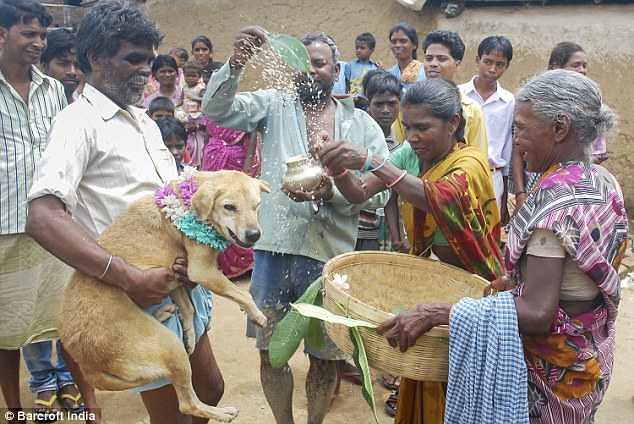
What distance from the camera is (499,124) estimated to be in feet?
17.1

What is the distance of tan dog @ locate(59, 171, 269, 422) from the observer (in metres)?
2.17

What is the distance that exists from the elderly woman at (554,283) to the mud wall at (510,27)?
611 centimetres

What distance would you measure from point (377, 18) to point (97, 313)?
24.1 ft

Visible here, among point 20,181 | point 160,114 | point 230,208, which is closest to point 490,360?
point 230,208

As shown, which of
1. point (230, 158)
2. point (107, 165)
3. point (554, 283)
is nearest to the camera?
point (554, 283)

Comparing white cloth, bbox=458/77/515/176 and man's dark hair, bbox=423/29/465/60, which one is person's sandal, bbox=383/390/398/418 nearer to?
white cloth, bbox=458/77/515/176

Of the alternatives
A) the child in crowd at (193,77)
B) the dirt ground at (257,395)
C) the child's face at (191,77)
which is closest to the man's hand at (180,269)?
the dirt ground at (257,395)

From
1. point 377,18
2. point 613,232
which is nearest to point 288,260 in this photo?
point 613,232

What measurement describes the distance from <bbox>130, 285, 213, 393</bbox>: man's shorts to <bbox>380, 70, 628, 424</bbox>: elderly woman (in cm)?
79

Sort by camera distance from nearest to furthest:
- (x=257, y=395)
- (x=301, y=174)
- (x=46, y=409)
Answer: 1. (x=301, y=174)
2. (x=46, y=409)
3. (x=257, y=395)

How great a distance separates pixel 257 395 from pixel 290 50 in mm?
2157

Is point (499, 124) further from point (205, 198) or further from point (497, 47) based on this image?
point (205, 198)

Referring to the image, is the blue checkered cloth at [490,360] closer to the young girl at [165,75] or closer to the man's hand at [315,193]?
the man's hand at [315,193]

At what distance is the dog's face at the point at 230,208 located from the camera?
2139 mm
